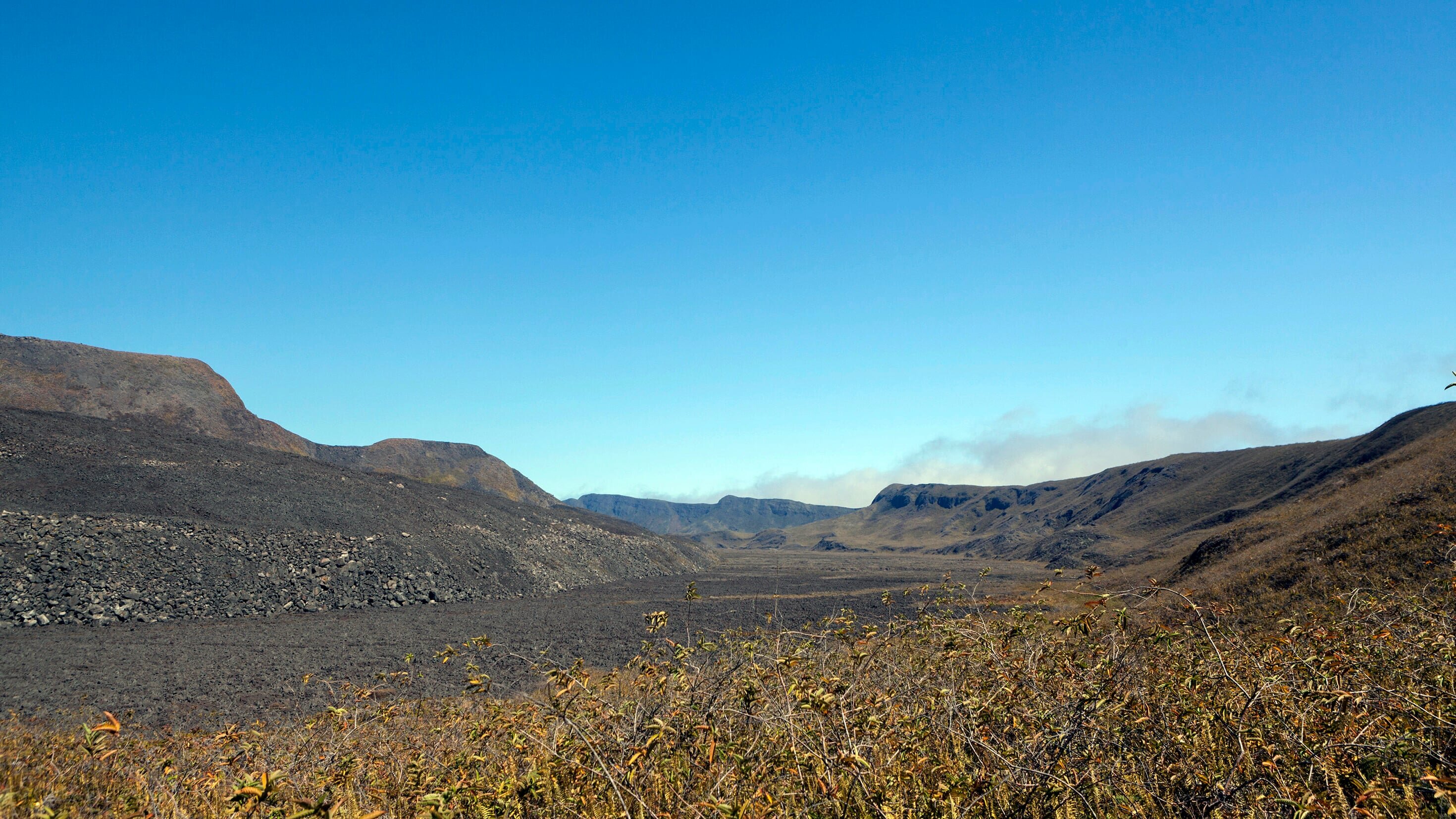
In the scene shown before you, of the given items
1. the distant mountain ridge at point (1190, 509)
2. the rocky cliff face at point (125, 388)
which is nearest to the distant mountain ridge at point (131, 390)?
the rocky cliff face at point (125, 388)

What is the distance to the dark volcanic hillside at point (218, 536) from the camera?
24953mm

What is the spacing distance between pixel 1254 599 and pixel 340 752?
23.6 meters

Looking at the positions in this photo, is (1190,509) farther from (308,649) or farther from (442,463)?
(442,463)

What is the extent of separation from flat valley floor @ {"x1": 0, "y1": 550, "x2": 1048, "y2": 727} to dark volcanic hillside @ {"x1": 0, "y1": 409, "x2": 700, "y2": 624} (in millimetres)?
1757

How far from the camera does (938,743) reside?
4.43 meters

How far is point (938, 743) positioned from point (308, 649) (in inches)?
877

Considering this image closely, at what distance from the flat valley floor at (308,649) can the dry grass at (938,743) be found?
3.40 feet

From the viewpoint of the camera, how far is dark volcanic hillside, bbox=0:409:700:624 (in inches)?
982

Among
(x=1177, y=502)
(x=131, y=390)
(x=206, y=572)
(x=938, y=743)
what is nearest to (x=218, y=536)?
(x=206, y=572)

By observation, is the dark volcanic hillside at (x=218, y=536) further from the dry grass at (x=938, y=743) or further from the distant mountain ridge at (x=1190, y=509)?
the distant mountain ridge at (x=1190, y=509)

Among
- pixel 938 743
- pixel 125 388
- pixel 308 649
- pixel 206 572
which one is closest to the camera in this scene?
pixel 938 743

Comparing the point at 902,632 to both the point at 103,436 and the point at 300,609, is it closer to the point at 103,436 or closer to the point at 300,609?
the point at 300,609

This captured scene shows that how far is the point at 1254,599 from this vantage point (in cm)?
1966

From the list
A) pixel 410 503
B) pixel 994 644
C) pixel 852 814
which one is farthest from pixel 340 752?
pixel 410 503
